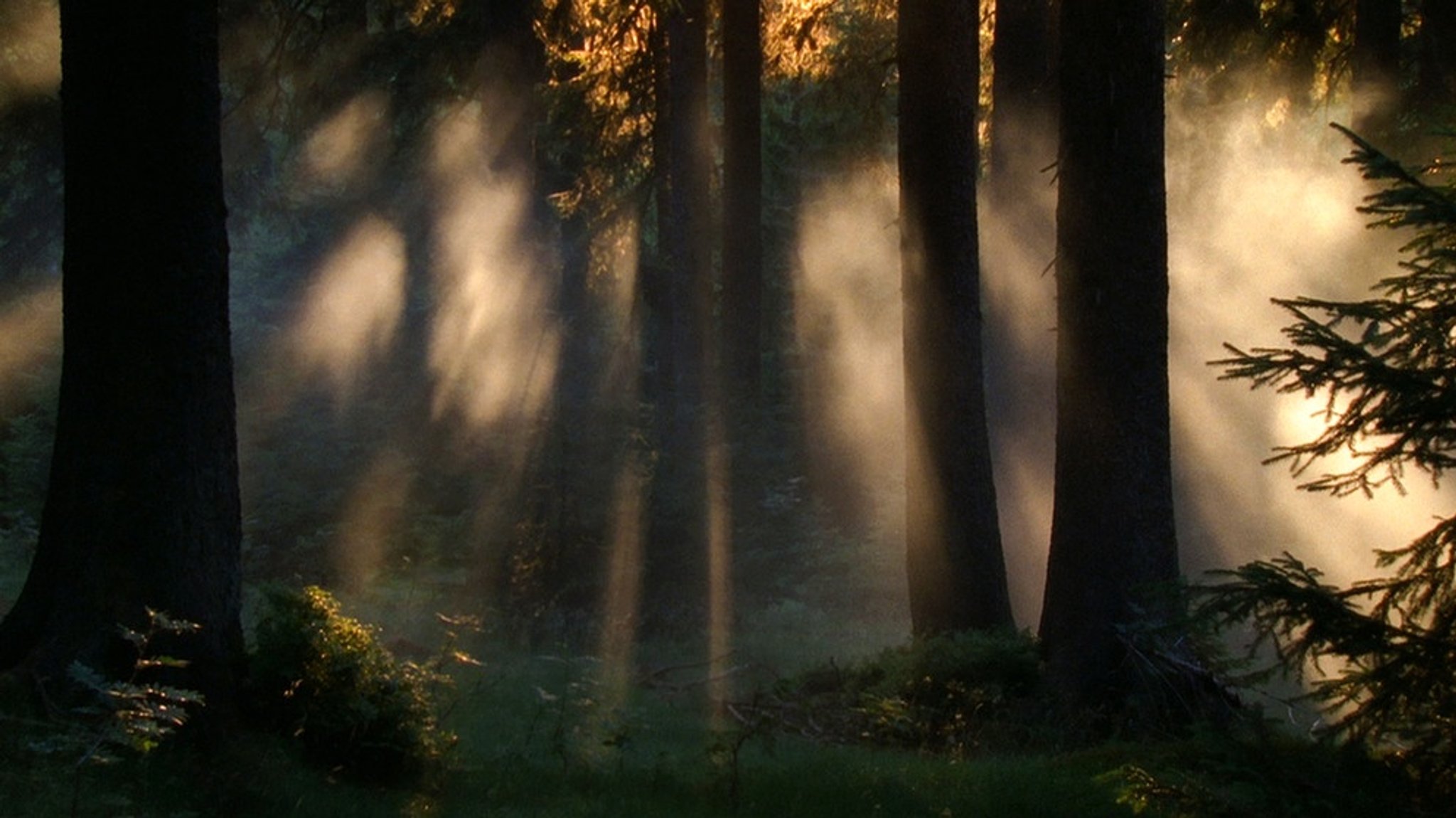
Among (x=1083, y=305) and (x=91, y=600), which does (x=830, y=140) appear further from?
(x=91, y=600)

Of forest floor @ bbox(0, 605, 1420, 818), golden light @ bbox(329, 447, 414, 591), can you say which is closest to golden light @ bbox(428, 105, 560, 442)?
golden light @ bbox(329, 447, 414, 591)

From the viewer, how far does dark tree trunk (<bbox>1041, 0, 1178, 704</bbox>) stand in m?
11.0

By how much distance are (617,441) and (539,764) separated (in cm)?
1853

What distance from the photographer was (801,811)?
755 cm

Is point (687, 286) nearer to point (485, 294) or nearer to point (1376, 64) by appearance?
point (1376, 64)

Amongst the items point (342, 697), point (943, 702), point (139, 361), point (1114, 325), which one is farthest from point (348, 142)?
point (342, 697)

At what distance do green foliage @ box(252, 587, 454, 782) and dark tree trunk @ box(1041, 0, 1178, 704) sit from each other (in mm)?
5504

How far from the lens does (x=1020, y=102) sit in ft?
63.6

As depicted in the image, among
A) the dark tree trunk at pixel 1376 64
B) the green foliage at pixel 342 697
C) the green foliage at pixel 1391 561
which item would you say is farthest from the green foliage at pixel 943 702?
the dark tree trunk at pixel 1376 64

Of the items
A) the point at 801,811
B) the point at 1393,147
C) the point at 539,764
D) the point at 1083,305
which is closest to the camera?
the point at 801,811

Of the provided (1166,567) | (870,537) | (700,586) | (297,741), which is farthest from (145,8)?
(870,537)

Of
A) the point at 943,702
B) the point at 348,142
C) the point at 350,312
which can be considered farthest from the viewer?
the point at 350,312

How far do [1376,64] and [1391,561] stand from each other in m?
15.6

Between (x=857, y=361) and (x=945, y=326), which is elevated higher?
(x=857, y=361)
